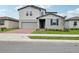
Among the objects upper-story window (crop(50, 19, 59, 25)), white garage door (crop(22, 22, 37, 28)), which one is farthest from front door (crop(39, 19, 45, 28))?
upper-story window (crop(50, 19, 59, 25))

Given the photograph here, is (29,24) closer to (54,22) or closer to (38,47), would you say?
(54,22)

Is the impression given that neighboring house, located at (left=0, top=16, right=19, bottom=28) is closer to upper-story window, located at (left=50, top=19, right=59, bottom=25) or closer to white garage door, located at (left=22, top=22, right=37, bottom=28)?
white garage door, located at (left=22, top=22, right=37, bottom=28)

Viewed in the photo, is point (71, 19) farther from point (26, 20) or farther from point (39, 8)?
point (26, 20)

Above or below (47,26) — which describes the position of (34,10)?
above

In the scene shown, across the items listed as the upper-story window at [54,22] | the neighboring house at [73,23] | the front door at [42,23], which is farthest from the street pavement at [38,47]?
the neighboring house at [73,23]

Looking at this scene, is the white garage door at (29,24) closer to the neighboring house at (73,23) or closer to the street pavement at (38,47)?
the neighboring house at (73,23)

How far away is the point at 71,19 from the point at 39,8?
21.8 ft

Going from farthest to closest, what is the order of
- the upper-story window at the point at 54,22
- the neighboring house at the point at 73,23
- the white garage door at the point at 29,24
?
the white garage door at the point at 29,24, the neighboring house at the point at 73,23, the upper-story window at the point at 54,22

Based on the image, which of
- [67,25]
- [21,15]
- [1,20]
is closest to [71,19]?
[67,25]

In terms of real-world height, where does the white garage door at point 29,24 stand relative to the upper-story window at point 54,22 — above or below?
below

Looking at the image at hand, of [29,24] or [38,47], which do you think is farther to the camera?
[29,24]

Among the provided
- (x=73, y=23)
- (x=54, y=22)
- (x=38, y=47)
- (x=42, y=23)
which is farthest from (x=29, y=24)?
(x=38, y=47)

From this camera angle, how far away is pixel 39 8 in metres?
36.5
